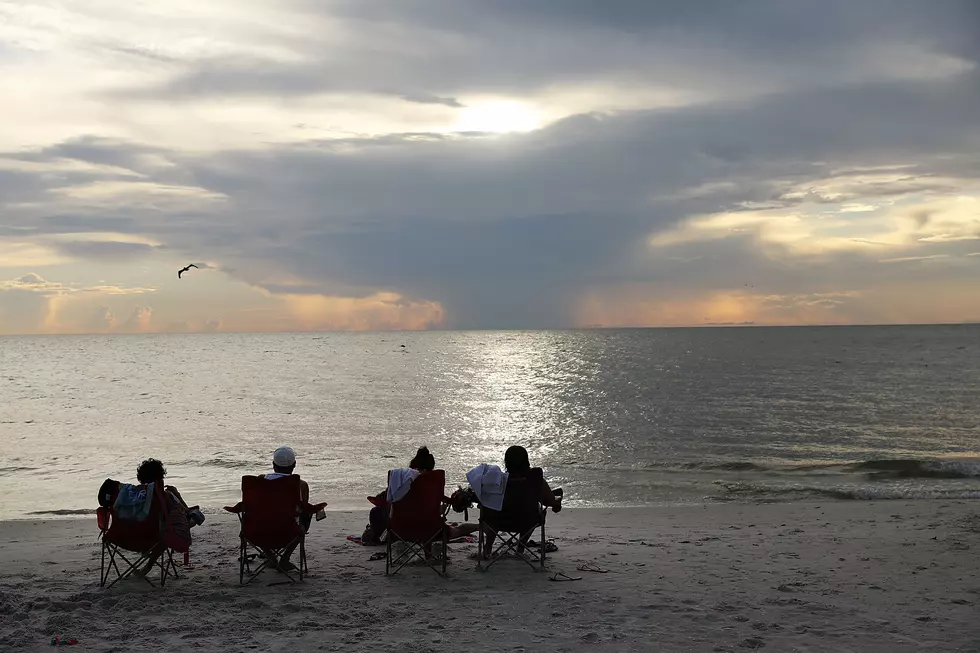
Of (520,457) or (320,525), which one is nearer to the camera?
(520,457)

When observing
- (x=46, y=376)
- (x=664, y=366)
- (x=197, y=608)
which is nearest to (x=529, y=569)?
(x=197, y=608)

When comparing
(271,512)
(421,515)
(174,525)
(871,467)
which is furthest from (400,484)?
(871,467)

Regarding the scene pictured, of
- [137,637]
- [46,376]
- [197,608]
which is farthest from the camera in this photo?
[46,376]

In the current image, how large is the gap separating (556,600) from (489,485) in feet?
4.67

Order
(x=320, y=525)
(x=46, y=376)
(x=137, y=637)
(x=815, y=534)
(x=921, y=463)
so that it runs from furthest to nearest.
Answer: (x=46, y=376), (x=921, y=463), (x=320, y=525), (x=815, y=534), (x=137, y=637)

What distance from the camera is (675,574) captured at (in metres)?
7.65

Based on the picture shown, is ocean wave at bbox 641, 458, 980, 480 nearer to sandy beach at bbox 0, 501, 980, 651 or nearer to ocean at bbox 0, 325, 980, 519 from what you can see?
ocean at bbox 0, 325, 980, 519

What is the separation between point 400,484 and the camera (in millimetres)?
7512

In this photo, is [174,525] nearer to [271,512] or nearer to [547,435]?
[271,512]

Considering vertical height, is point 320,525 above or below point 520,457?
below

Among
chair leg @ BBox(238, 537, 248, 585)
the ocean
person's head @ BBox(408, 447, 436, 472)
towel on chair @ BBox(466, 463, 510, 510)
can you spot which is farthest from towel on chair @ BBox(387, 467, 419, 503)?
the ocean

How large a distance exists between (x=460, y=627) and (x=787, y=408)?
32594 mm

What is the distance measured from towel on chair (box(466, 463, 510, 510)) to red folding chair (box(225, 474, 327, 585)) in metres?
1.55

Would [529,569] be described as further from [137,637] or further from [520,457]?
[137,637]
